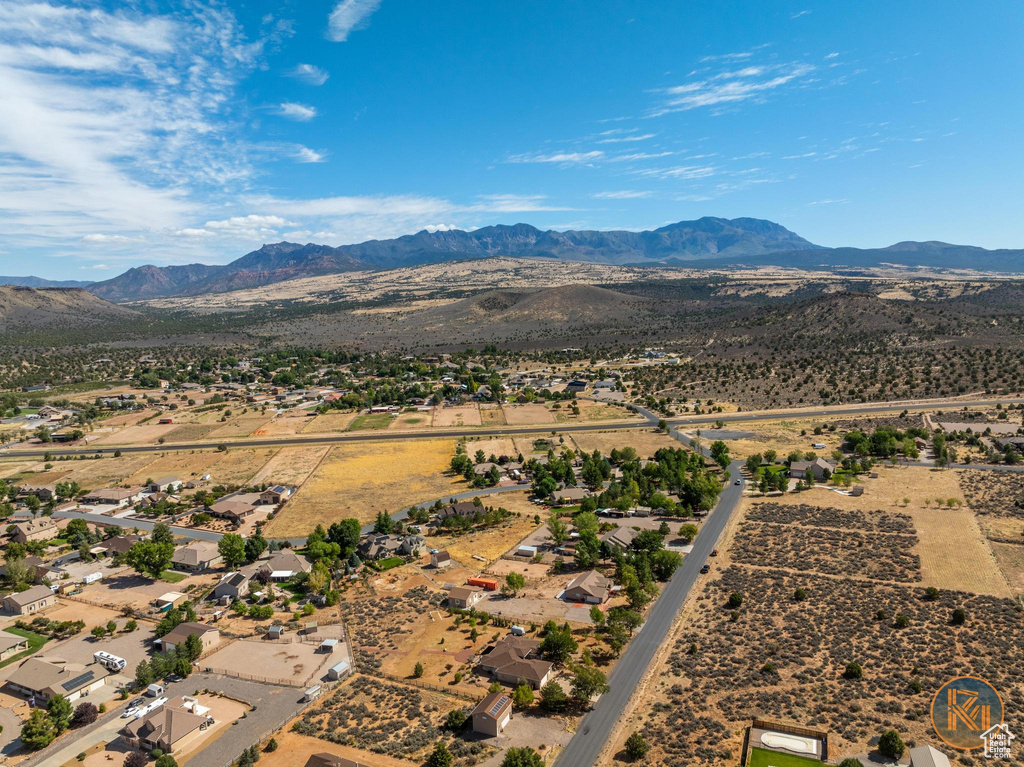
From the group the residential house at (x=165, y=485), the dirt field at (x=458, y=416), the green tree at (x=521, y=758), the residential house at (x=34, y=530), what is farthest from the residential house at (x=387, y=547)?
the dirt field at (x=458, y=416)

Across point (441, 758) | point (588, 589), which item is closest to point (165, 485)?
point (588, 589)

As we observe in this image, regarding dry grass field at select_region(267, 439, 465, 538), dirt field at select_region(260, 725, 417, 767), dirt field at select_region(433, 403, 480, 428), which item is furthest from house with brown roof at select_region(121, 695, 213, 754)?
dirt field at select_region(433, 403, 480, 428)

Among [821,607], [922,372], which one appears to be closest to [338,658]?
[821,607]

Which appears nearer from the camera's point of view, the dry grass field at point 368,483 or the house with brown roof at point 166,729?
the house with brown roof at point 166,729

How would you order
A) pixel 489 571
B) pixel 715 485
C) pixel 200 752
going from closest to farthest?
pixel 200 752, pixel 489 571, pixel 715 485

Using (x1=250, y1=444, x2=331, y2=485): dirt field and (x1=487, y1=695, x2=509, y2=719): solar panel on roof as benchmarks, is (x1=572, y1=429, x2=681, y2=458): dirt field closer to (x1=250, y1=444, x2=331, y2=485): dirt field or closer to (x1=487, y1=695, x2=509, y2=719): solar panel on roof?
(x1=250, y1=444, x2=331, y2=485): dirt field

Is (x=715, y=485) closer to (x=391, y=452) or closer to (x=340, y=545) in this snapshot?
(x=340, y=545)

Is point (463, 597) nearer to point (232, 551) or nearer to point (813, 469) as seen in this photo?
point (232, 551)

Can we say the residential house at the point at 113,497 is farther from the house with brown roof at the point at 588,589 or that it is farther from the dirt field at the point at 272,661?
the house with brown roof at the point at 588,589
